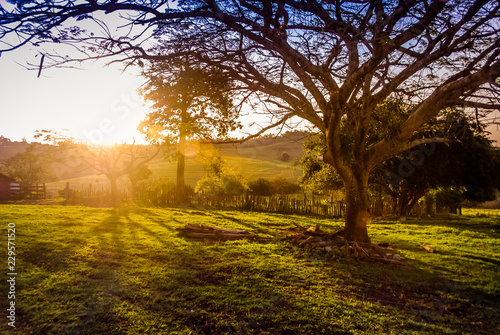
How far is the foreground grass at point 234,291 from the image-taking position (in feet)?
11.6

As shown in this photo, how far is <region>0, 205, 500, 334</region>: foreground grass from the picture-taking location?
3541 mm

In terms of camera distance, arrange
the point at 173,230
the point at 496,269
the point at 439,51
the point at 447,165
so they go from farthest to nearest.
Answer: the point at 447,165, the point at 173,230, the point at 496,269, the point at 439,51

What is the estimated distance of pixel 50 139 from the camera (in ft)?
96.8

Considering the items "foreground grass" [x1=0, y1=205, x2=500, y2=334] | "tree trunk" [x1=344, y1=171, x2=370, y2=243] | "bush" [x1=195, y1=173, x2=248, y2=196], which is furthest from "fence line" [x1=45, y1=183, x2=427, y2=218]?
"foreground grass" [x1=0, y1=205, x2=500, y2=334]

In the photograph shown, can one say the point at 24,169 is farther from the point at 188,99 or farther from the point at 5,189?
the point at 188,99

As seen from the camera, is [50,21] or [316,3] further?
[316,3]

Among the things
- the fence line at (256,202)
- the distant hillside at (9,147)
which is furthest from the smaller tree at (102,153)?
the distant hillside at (9,147)

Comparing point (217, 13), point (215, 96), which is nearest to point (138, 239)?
point (215, 96)

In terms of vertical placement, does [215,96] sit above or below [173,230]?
above

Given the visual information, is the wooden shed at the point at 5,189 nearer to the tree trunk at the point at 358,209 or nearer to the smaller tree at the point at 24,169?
the smaller tree at the point at 24,169

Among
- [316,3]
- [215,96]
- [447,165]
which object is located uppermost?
[316,3]

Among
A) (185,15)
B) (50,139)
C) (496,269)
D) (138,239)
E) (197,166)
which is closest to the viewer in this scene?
(185,15)

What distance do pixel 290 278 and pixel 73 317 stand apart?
3.46m

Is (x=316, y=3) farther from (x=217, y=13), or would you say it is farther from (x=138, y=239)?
(x=138, y=239)
